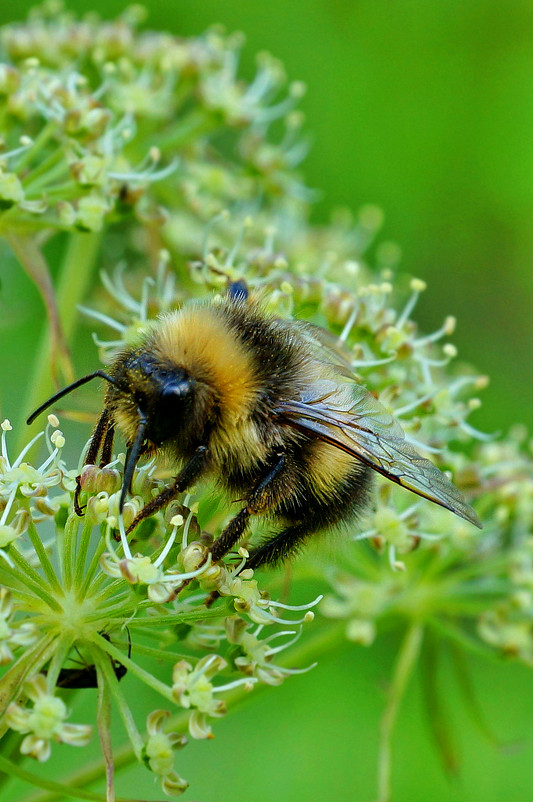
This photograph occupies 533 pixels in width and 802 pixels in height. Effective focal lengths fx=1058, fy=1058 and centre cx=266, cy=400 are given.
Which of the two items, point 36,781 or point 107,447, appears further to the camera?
point 107,447

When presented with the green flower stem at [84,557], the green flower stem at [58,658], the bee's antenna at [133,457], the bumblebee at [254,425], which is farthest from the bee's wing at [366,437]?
the green flower stem at [58,658]

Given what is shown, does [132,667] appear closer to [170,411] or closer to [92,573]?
[92,573]

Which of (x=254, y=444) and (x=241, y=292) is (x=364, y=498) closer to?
(x=254, y=444)

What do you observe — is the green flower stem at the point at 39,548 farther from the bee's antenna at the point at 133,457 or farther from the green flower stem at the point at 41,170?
the green flower stem at the point at 41,170

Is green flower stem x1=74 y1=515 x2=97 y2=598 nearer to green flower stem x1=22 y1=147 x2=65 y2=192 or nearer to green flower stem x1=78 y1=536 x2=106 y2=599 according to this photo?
green flower stem x1=78 y1=536 x2=106 y2=599

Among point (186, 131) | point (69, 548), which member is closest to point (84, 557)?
point (69, 548)

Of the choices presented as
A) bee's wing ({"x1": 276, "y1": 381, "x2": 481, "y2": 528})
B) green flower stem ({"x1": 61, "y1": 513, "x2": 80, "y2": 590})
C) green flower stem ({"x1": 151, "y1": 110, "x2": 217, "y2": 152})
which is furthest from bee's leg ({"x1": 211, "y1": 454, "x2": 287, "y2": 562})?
green flower stem ({"x1": 151, "y1": 110, "x2": 217, "y2": 152})

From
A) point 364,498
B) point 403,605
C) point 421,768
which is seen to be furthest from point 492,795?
point 364,498
